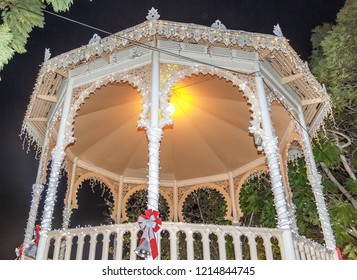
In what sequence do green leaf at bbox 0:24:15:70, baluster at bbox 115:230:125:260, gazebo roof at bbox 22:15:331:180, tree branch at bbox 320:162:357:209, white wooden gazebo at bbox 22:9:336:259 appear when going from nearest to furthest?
green leaf at bbox 0:24:15:70, baluster at bbox 115:230:125:260, white wooden gazebo at bbox 22:9:336:259, gazebo roof at bbox 22:15:331:180, tree branch at bbox 320:162:357:209

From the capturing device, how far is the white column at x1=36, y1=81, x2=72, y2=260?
20.9 feet

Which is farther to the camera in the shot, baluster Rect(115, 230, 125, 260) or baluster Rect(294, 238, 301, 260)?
baluster Rect(294, 238, 301, 260)

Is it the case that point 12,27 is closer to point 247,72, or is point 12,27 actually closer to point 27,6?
point 27,6

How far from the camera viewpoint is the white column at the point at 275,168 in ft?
19.0

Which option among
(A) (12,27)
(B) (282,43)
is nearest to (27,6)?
(A) (12,27)

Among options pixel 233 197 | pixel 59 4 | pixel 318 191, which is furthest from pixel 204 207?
pixel 59 4

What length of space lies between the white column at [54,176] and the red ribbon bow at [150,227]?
232 cm

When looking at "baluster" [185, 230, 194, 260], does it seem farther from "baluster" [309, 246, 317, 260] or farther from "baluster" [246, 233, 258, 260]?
"baluster" [309, 246, 317, 260]

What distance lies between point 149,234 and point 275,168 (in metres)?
2.67

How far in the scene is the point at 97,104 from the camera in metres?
8.77

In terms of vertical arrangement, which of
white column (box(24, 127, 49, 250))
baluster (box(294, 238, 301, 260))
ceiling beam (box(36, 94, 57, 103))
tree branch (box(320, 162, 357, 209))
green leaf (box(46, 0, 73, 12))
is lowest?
baluster (box(294, 238, 301, 260))

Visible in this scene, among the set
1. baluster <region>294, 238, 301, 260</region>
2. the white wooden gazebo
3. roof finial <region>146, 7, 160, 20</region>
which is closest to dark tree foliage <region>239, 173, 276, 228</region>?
the white wooden gazebo

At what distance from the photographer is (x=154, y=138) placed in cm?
599

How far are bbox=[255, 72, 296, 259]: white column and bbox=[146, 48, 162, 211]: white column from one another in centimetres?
208
